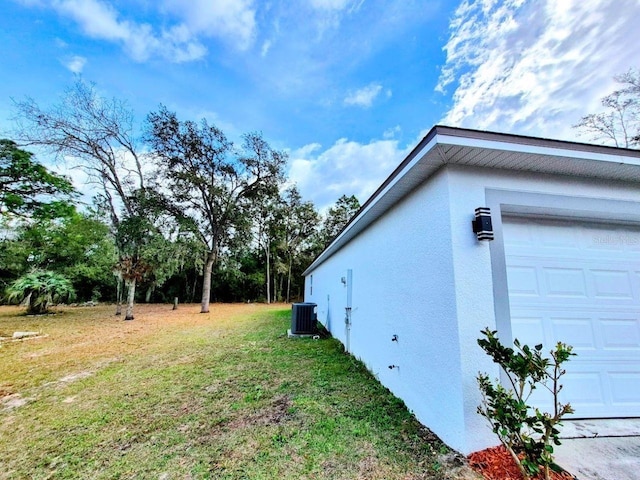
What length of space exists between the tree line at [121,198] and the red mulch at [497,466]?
37.2 ft

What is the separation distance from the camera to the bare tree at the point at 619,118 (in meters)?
8.77

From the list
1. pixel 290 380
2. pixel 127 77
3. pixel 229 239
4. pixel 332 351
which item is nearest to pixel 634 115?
pixel 332 351

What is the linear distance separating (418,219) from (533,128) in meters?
5.35

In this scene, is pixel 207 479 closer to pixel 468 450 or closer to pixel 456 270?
pixel 468 450

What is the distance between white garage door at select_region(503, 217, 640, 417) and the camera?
2.36 m

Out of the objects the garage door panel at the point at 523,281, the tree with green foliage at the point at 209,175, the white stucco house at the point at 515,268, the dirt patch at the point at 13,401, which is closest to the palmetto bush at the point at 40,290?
the tree with green foliage at the point at 209,175

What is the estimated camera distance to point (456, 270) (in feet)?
6.94

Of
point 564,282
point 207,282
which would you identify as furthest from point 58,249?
point 564,282

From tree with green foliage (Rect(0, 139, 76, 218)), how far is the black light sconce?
36.2 ft

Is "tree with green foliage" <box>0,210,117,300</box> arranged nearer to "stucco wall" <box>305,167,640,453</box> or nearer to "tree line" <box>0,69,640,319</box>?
"tree line" <box>0,69,640,319</box>

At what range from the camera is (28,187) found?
24.8 ft

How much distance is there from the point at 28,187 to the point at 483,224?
1136 centimetres

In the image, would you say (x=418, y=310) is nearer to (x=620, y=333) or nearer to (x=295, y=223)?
(x=620, y=333)

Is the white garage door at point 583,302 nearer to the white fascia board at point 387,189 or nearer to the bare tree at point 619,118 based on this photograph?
the white fascia board at point 387,189
